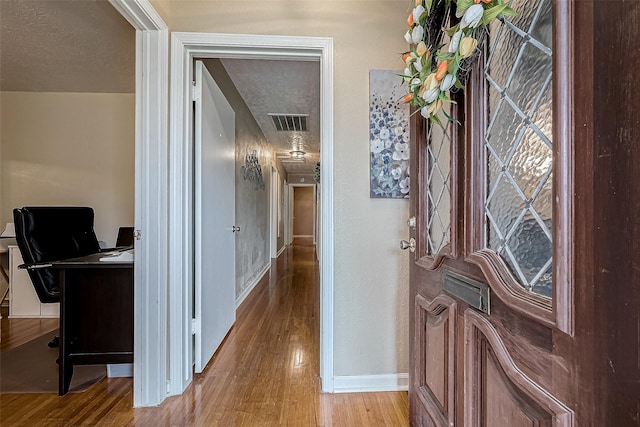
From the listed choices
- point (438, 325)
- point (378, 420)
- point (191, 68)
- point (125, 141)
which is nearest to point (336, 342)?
point (378, 420)

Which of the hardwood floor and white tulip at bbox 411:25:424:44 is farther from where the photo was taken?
the hardwood floor

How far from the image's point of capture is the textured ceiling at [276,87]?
2.49 m

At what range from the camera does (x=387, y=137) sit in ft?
5.76

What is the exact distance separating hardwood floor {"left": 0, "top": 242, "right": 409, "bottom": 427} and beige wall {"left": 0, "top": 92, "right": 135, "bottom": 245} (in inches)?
58.2

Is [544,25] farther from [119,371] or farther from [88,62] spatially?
[88,62]

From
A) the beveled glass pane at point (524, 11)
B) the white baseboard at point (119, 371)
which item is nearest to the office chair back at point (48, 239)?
the white baseboard at point (119, 371)

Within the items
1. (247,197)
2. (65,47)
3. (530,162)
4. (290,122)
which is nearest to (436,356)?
(530,162)

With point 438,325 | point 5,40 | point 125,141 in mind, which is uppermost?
point 5,40

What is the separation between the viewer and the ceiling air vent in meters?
3.81

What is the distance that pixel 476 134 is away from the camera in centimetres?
76

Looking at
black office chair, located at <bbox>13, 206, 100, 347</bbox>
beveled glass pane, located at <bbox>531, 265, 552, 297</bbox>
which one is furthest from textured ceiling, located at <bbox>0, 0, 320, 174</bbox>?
beveled glass pane, located at <bbox>531, 265, 552, 297</bbox>

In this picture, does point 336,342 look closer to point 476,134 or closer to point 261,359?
point 261,359

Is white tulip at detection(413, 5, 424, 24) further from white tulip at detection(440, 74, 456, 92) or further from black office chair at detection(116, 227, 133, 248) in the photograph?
black office chair at detection(116, 227, 133, 248)

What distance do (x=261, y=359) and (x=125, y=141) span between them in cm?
278
